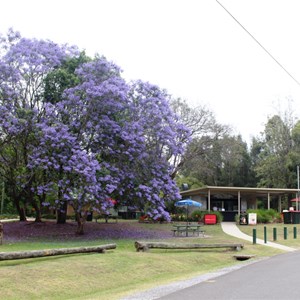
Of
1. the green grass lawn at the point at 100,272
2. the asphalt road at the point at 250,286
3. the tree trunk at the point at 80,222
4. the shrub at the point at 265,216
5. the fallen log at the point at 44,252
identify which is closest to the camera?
the asphalt road at the point at 250,286

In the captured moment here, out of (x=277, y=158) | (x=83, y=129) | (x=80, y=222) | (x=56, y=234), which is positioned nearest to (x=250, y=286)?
(x=83, y=129)

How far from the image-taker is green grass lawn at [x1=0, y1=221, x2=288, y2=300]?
1148 centimetres

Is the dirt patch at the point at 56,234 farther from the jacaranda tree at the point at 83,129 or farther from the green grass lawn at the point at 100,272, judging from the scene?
the green grass lawn at the point at 100,272

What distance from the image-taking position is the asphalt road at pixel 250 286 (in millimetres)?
9789

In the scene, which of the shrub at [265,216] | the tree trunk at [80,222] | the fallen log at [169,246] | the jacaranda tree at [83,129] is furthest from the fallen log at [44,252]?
the shrub at [265,216]

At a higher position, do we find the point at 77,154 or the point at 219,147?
the point at 219,147

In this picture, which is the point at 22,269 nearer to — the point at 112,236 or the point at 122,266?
the point at 122,266

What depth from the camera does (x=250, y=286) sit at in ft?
36.4

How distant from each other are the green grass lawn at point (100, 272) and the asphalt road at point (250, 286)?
155 cm

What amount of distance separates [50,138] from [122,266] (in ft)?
30.7

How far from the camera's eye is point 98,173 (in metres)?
23.2

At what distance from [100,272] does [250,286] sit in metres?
5.01

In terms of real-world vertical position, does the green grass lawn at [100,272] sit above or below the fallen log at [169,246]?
below

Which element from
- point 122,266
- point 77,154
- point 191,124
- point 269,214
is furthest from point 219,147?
point 122,266
